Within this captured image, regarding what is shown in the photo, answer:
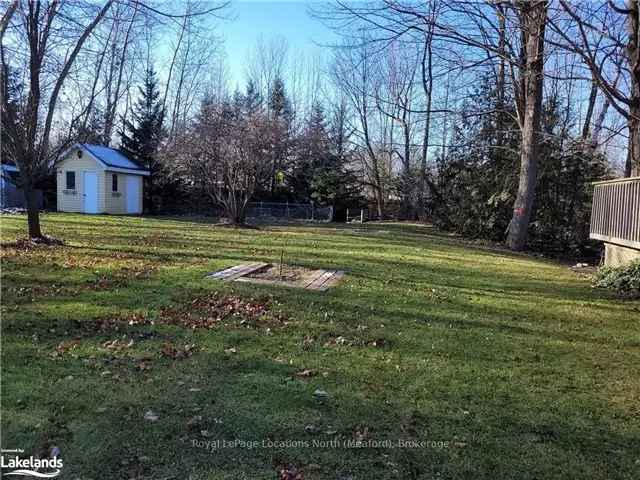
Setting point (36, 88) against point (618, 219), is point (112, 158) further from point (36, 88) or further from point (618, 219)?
point (618, 219)

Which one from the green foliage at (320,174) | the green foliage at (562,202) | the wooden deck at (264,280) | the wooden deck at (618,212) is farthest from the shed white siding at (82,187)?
the wooden deck at (618,212)

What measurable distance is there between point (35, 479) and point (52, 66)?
396 inches

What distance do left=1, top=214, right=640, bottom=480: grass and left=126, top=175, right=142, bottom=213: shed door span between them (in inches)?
757

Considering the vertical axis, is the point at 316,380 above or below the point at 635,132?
below

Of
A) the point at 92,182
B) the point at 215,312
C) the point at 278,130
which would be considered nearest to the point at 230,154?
the point at 278,130

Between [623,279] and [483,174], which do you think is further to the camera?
[483,174]

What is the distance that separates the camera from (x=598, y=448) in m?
2.87

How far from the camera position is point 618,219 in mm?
9289

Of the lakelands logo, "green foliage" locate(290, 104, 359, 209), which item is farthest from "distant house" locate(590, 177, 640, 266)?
"green foliage" locate(290, 104, 359, 209)

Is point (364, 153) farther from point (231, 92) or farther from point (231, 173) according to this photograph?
point (231, 173)

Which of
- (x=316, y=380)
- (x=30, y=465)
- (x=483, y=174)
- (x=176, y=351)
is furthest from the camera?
(x=483, y=174)

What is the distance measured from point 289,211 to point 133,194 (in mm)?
8363

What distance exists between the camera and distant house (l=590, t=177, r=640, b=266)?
8625 millimetres

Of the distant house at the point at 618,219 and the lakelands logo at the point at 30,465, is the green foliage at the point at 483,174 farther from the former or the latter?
the lakelands logo at the point at 30,465
